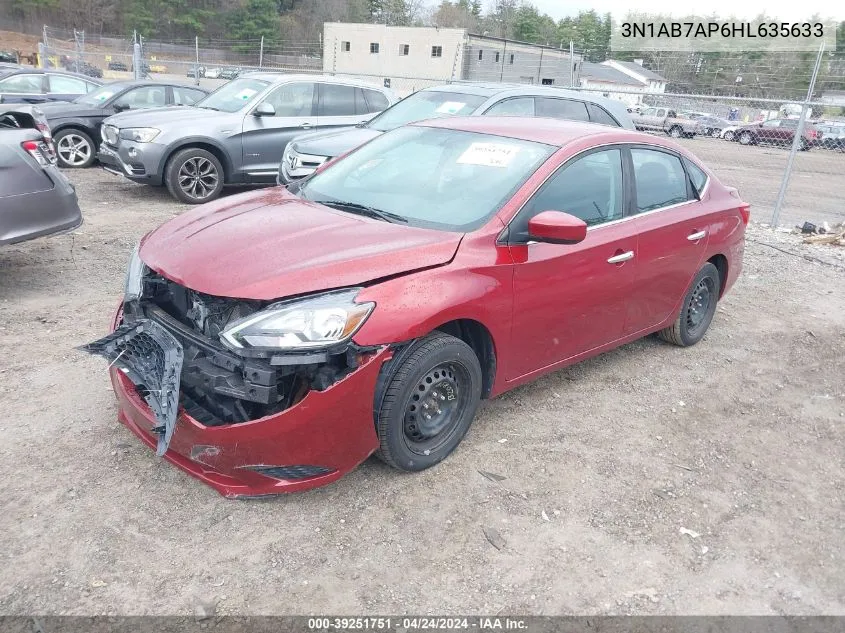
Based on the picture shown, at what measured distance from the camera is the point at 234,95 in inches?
382

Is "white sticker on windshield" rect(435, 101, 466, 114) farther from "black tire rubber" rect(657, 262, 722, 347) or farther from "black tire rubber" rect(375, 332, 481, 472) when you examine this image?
"black tire rubber" rect(375, 332, 481, 472)

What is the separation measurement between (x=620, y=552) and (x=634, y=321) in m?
1.88

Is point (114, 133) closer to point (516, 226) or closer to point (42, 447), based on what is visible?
point (42, 447)

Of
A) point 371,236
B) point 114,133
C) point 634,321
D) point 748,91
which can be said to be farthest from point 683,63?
point 371,236

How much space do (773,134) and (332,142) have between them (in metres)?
23.8

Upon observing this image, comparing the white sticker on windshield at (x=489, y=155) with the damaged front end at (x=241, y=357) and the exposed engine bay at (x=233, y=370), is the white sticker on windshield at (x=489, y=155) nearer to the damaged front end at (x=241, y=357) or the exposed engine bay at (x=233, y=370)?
the damaged front end at (x=241, y=357)

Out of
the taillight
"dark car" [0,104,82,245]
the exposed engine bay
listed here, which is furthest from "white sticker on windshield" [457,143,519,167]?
the taillight

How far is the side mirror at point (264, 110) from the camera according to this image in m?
9.22

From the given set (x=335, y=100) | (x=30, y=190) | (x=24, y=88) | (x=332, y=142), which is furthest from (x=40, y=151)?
(x=24, y=88)

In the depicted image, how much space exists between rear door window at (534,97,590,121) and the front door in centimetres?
401

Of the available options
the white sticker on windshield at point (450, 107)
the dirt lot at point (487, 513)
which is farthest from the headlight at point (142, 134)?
the dirt lot at point (487, 513)

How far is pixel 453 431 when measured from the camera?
3.49 metres

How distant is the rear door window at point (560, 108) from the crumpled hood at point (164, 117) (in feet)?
13.3

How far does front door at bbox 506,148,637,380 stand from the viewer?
11.8ft
